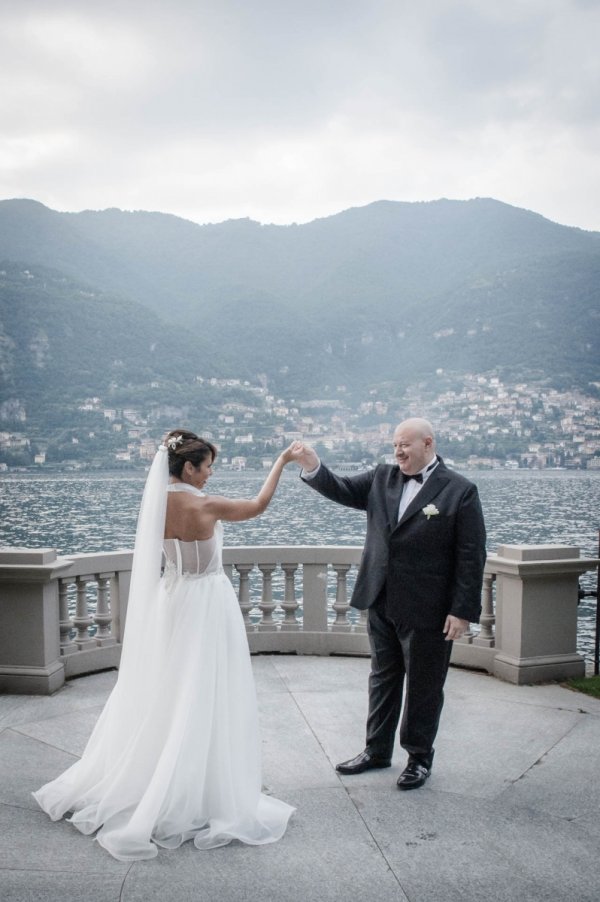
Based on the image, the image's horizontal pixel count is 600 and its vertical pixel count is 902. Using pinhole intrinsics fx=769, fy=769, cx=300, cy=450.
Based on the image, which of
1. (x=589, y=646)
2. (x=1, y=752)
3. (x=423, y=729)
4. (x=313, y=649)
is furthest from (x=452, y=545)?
(x=589, y=646)

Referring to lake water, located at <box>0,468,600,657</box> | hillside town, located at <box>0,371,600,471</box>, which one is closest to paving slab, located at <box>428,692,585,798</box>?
lake water, located at <box>0,468,600,657</box>

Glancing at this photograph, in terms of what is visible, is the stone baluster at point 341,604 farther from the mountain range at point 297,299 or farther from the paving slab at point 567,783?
the mountain range at point 297,299

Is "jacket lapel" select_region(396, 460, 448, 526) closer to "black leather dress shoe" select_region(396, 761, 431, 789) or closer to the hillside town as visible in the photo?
"black leather dress shoe" select_region(396, 761, 431, 789)

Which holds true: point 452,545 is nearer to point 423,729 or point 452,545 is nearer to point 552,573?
point 423,729

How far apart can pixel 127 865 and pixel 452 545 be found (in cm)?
202

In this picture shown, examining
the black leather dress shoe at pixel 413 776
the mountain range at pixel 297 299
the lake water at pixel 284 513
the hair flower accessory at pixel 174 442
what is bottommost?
the lake water at pixel 284 513

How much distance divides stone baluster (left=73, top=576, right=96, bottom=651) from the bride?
250cm

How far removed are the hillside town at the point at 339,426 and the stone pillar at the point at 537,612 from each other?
243ft

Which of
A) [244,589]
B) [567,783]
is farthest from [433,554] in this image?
[244,589]

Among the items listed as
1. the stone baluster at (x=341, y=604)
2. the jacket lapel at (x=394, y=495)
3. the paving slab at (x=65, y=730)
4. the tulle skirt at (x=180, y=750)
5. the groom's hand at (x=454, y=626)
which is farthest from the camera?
the stone baluster at (x=341, y=604)

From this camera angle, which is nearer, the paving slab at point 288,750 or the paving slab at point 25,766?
the paving slab at point 25,766

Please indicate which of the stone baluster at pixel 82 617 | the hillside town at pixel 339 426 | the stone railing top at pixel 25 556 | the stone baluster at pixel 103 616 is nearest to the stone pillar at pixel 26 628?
the stone railing top at pixel 25 556

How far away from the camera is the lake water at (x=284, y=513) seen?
145 ft

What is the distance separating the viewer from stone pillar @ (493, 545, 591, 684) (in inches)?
227
